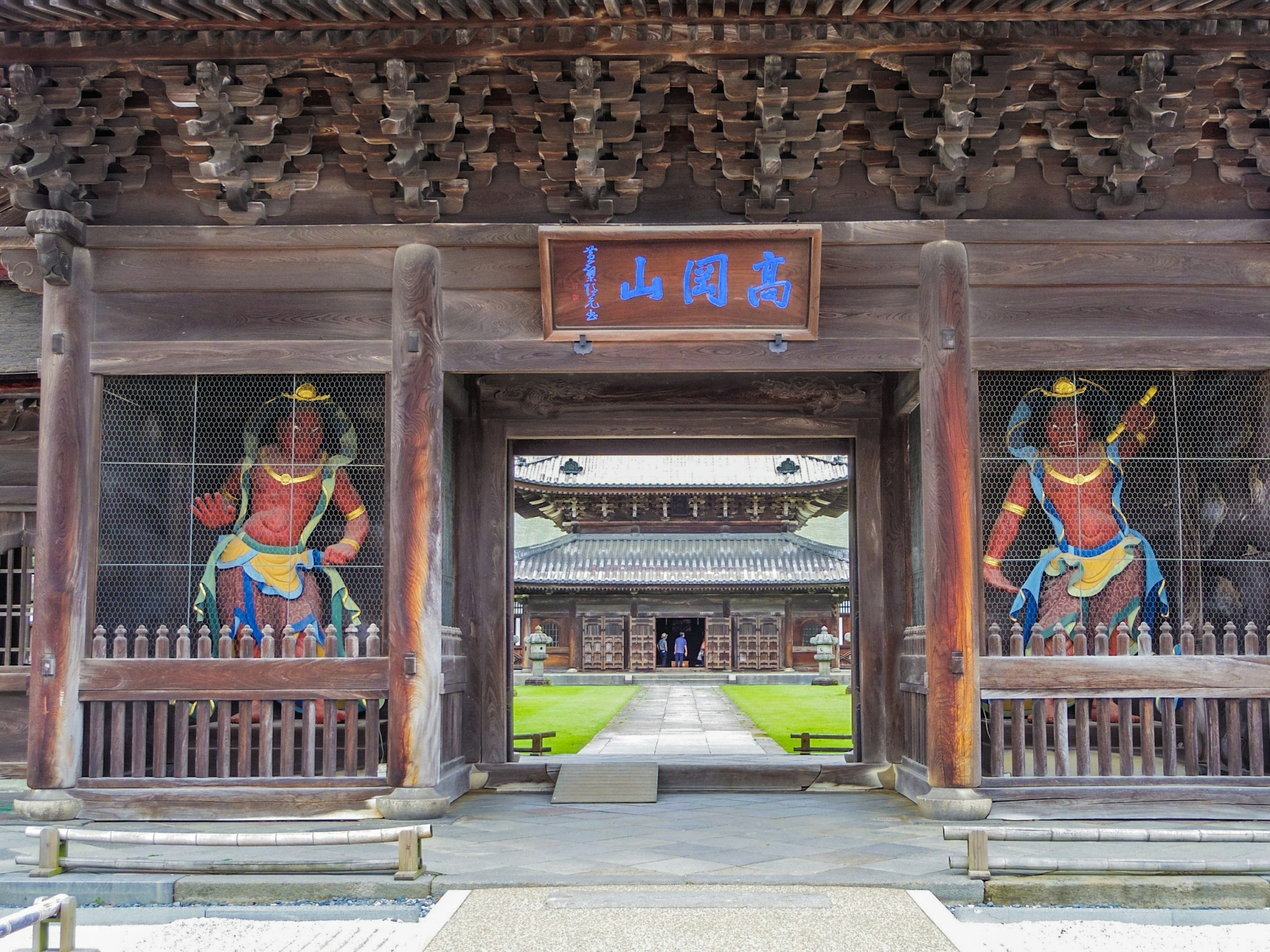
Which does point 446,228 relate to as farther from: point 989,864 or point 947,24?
point 989,864

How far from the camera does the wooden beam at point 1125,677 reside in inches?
268

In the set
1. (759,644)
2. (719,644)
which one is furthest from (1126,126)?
(719,644)

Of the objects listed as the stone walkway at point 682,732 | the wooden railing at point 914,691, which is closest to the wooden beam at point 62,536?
the wooden railing at point 914,691

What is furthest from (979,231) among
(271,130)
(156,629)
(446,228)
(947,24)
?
(156,629)

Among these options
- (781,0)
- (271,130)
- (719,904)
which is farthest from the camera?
(271,130)

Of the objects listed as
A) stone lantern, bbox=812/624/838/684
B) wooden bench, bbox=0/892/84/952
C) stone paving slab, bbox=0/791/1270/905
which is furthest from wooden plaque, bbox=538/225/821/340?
stone lantern, bbox=812/624/838/684

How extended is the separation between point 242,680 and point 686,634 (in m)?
33.0

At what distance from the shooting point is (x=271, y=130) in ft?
22.0

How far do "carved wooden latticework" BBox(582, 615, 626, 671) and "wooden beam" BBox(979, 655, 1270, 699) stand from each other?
25.3 m

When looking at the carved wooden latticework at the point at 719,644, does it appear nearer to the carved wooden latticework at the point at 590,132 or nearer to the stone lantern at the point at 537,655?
the stone lantern at the point at 537,655

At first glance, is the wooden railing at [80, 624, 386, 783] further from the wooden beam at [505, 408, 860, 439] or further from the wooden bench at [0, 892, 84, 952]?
the wooden beam at [505, 408, 860, 439]

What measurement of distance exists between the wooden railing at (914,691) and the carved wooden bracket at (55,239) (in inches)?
224

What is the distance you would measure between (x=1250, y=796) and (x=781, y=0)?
208 inches

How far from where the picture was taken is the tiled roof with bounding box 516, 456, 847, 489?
92.6 ft
